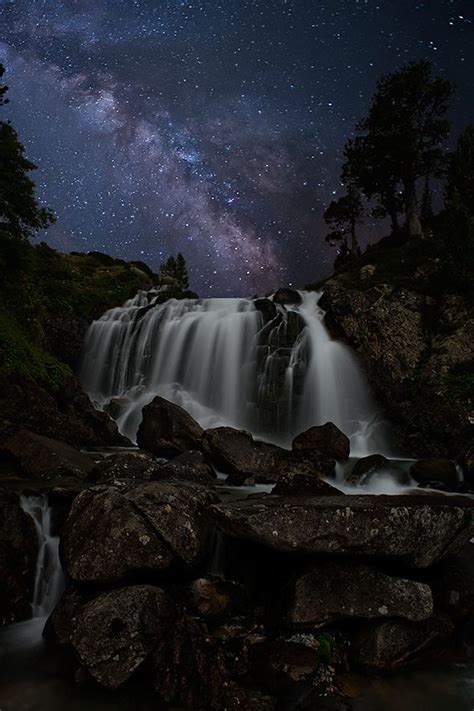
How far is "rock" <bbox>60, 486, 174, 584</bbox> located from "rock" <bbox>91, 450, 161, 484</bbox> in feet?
8.55

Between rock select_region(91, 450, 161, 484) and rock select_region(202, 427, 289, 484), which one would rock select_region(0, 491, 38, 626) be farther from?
rock select_region(202, 427, 289, 484)

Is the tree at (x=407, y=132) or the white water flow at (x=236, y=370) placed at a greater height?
the tree at (x=407, y=132)

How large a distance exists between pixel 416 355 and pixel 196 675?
53.5 feet

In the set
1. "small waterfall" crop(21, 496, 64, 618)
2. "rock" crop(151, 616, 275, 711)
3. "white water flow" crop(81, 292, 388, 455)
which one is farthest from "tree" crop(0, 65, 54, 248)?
"rock" crop(151, 616, 275, 711)

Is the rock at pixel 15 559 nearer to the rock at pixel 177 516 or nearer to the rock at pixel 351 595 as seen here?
the rock at pixel 177 516

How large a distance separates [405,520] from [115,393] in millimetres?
18067

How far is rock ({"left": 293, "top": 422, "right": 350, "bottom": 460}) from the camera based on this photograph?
13.1m

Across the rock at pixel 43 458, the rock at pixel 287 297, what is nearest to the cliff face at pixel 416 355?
the rock at pixel 287 297

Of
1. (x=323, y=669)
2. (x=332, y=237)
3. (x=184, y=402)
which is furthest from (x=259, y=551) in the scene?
(x=332, y=237)

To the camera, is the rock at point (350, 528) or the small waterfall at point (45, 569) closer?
the rock at point (350, 528)

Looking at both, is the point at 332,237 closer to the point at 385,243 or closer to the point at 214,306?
the point at 385,243

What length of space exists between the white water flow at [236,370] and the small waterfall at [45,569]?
1064cm

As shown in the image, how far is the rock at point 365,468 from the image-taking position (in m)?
12.0

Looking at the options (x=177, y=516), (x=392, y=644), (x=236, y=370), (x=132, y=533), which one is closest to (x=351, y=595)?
(x=392, y=644)
